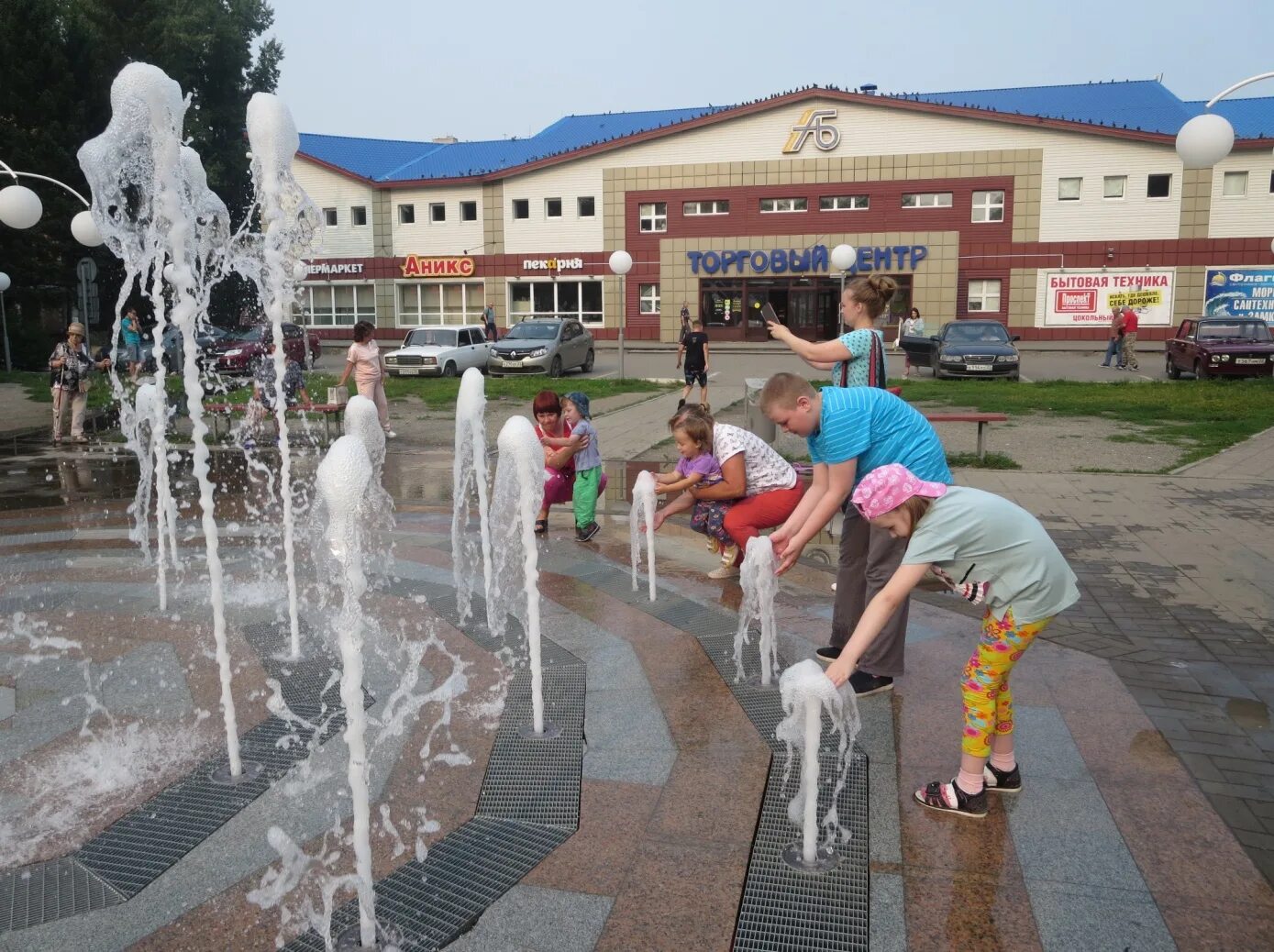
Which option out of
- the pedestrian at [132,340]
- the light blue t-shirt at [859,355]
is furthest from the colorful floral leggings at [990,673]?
the pedestrian at [132,340]

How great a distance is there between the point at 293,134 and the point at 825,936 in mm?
5281

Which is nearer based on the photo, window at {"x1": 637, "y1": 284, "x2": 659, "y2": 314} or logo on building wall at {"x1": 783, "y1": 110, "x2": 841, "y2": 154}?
logo on building wall at {"x1": 783, "y1": 110, "x2": 841, "y2": 154}

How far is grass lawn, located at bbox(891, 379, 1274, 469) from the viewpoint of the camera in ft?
48.4

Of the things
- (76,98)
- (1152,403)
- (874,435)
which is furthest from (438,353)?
(874,435)

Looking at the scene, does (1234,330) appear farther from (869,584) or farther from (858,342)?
(869,584)

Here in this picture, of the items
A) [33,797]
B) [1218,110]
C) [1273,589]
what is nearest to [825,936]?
[33,797]

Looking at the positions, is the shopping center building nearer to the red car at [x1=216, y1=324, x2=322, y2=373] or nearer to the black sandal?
the red car at [x1=216, y1=324, x2=322, y2=373]

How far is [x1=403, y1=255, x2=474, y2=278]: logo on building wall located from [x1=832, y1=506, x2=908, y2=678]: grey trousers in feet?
134

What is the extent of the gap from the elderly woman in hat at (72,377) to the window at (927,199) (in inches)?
1252

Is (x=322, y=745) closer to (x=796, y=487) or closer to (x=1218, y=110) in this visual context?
(x=796, y=487)

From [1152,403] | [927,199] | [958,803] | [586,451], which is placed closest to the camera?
[958,803]

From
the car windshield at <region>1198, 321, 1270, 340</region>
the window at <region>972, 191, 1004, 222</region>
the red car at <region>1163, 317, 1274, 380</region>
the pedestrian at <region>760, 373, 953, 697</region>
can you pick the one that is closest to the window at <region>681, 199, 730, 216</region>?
→ the window at <region>972, 191, 1004, 222</region>

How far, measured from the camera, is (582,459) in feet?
26.1

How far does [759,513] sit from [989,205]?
119 feet
